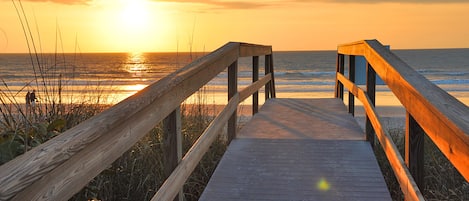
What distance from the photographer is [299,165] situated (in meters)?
3.85

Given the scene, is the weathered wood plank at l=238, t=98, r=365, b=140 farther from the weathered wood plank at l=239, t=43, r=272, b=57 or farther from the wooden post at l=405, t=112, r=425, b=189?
the wooden post at l=405, t=112, r=425, b=189

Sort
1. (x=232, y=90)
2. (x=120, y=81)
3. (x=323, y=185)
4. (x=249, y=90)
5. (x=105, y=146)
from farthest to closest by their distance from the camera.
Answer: (x=120, y=81) → (x=249, y=90) → (x=232, y=90) → (x=323, y=185) → (x=105, y=146)

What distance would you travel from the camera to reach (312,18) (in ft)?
159

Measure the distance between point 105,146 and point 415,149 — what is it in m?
1.82

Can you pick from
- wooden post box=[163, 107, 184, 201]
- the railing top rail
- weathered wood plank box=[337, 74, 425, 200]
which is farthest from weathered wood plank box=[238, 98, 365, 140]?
wooden post box=[163, 107, 184, 201]

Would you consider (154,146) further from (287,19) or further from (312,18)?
(312,18)

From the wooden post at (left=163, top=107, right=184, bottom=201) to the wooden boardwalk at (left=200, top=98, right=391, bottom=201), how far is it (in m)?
0.71

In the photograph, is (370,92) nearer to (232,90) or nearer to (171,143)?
(232,90)

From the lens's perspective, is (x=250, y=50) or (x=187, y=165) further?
(x=250, y=50)

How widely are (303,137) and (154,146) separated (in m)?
1.46

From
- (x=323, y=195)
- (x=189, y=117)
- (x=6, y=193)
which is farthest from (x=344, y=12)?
(x=6, y=193)

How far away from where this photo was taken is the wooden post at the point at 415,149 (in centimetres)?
269

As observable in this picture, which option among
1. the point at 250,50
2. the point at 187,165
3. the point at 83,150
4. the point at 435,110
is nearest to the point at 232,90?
the point at 250,50

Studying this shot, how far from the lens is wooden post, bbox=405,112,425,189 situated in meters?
2.69
